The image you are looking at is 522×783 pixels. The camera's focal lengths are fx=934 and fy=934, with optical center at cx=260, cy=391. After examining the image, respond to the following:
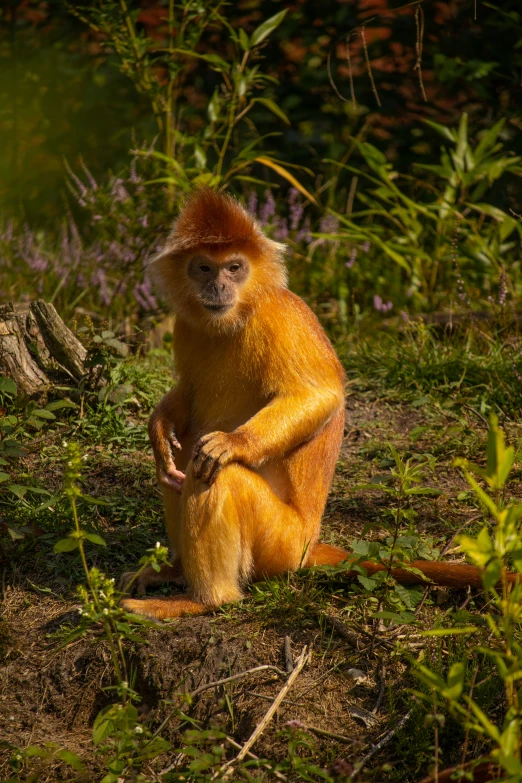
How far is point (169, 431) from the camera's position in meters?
4.01

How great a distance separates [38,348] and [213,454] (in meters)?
1.80

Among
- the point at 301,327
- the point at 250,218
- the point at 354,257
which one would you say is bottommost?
the point at 354,257

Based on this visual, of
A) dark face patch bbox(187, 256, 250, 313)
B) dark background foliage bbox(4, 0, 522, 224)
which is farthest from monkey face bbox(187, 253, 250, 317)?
dark background foliage bbox(4, 0, 522, 224)

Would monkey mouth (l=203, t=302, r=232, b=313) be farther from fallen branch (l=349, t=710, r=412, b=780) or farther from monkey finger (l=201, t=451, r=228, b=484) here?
fallen branch (l=349, t=710, r=412, b=780)

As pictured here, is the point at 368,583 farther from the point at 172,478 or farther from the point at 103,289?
the point at 103,289

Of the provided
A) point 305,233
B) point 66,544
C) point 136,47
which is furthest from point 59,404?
point 305,233

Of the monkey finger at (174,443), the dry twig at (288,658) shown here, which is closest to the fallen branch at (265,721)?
the dry twig at (288,658)

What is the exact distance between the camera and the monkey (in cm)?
358

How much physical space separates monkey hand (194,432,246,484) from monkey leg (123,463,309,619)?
35 mm

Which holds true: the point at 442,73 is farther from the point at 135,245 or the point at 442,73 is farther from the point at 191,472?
the point at 191,472

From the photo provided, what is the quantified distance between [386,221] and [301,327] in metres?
4.26

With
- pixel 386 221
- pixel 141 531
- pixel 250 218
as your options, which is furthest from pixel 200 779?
pixel 386 221

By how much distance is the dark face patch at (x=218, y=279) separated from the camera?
150 inches

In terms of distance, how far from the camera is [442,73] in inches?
291
